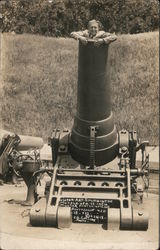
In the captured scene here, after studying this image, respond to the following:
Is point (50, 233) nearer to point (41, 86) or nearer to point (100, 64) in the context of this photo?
point (100, 64)

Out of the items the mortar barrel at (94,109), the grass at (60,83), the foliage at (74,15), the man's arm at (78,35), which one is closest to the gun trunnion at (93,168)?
the mortar barrel at (94,109)

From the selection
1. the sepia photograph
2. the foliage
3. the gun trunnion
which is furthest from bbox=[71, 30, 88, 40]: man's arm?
the foliage

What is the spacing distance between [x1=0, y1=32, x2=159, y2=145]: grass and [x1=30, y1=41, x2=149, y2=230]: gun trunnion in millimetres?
8254

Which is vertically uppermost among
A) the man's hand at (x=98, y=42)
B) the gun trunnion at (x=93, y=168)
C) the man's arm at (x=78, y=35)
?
the man's arm at (x=78, y=35)

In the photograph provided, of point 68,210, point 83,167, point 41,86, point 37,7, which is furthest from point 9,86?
point 68,210

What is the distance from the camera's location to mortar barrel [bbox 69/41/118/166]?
682 cm

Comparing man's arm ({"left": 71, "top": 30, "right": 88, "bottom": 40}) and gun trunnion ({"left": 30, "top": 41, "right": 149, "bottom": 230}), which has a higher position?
man's arm ({"left": 71, "top": 30, "right": 88, "bottom": 40})

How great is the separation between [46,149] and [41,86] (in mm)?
5234

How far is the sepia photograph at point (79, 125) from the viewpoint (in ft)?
20.8

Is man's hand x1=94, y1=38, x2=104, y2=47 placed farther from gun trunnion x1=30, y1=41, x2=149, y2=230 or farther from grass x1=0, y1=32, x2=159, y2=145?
grass x1=0, y1=32, x2=159, y2=145

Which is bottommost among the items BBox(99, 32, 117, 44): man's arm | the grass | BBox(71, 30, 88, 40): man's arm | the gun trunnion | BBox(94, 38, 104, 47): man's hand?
the grass

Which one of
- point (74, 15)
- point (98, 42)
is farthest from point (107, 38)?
point (74, 15)

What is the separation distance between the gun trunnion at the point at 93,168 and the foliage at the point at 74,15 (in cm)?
1335

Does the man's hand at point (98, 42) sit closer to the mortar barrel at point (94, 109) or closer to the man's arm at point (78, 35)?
the mortar barrel at point (94, 109)
